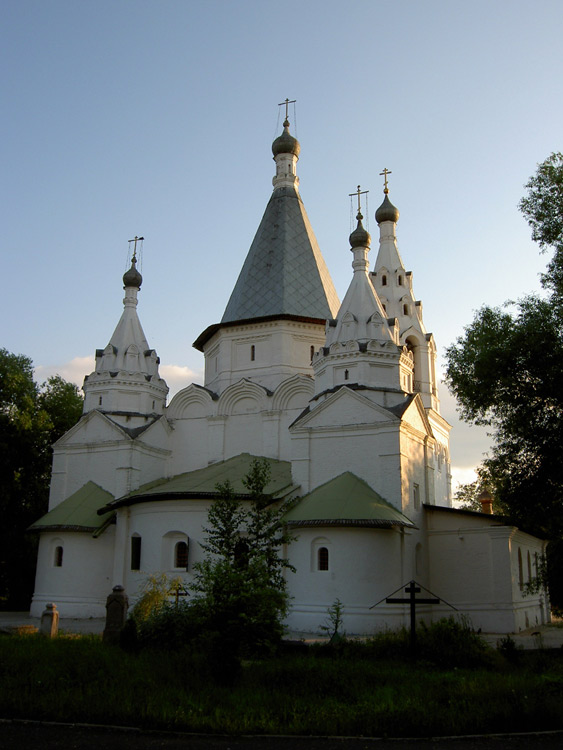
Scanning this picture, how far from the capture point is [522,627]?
18.7 m

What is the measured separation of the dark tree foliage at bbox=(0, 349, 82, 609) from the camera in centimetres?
2483

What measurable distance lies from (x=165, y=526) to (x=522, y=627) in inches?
385

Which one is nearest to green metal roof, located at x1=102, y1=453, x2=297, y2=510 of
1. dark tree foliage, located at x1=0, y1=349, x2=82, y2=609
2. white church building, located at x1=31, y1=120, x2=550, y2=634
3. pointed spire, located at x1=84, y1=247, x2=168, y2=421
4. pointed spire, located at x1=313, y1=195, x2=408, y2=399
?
white church building, located at x1=31, y1=120, x2=550, y2=634

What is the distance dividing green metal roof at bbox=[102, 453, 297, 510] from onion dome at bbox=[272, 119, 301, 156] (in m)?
12.8

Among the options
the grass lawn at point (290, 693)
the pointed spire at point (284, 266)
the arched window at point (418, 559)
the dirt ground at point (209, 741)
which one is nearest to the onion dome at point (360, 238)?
the pointed spire at point (284, 266)

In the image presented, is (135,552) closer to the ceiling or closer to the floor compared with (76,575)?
closer to the ceiling

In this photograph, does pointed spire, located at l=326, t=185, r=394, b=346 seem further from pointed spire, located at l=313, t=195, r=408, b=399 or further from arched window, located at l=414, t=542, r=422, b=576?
arched window, located at l=414, t=542, r=422, b=576

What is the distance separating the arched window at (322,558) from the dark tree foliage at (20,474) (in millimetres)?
11944

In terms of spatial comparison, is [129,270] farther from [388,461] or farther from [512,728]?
[512,728]

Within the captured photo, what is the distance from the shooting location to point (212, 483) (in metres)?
19.2

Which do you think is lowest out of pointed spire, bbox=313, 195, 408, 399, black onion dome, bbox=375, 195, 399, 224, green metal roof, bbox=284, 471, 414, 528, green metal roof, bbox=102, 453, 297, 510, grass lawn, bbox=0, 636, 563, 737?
grass lawn, bbox=0, 636, 563, 737

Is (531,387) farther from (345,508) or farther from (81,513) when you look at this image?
(81,513)

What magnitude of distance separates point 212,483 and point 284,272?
8.81m

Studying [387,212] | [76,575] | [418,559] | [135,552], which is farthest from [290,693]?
[387,212]
